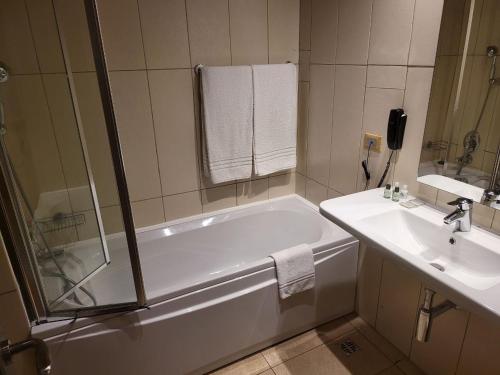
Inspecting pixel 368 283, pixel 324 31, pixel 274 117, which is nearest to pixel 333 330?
pixel 368 283

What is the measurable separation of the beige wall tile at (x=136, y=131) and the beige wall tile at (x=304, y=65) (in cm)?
102

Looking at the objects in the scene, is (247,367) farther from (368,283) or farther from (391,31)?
(391,31)

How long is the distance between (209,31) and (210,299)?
1480 mm

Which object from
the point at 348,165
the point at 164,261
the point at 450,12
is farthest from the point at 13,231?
the point at 450,12

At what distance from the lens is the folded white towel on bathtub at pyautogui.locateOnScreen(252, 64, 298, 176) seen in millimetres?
2131

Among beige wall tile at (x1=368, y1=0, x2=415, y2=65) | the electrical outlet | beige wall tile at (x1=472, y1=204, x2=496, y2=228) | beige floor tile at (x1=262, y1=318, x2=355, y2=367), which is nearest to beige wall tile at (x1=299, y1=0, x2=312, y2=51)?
beige wall tile at (x1=368, y1=0, x2=415, y2=65)

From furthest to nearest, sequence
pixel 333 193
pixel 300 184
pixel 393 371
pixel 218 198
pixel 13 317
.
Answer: pixel 300 184 < pixel 218 198 < pixel 333 193 < pixel 393 371 < pixel 13 317

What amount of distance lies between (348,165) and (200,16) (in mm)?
1212

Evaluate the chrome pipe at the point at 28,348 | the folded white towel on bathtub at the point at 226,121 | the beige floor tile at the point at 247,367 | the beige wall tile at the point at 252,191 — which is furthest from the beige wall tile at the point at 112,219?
the beige wall tile at the point at 252,191

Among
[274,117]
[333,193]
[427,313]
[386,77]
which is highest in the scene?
[386,77]

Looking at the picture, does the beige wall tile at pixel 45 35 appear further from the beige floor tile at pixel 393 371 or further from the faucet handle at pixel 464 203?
the beige floor tile at pixel 393 371

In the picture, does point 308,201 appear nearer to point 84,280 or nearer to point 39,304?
point 84,280

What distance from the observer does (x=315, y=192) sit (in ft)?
7.81

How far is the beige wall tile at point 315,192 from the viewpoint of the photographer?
2293 mm
